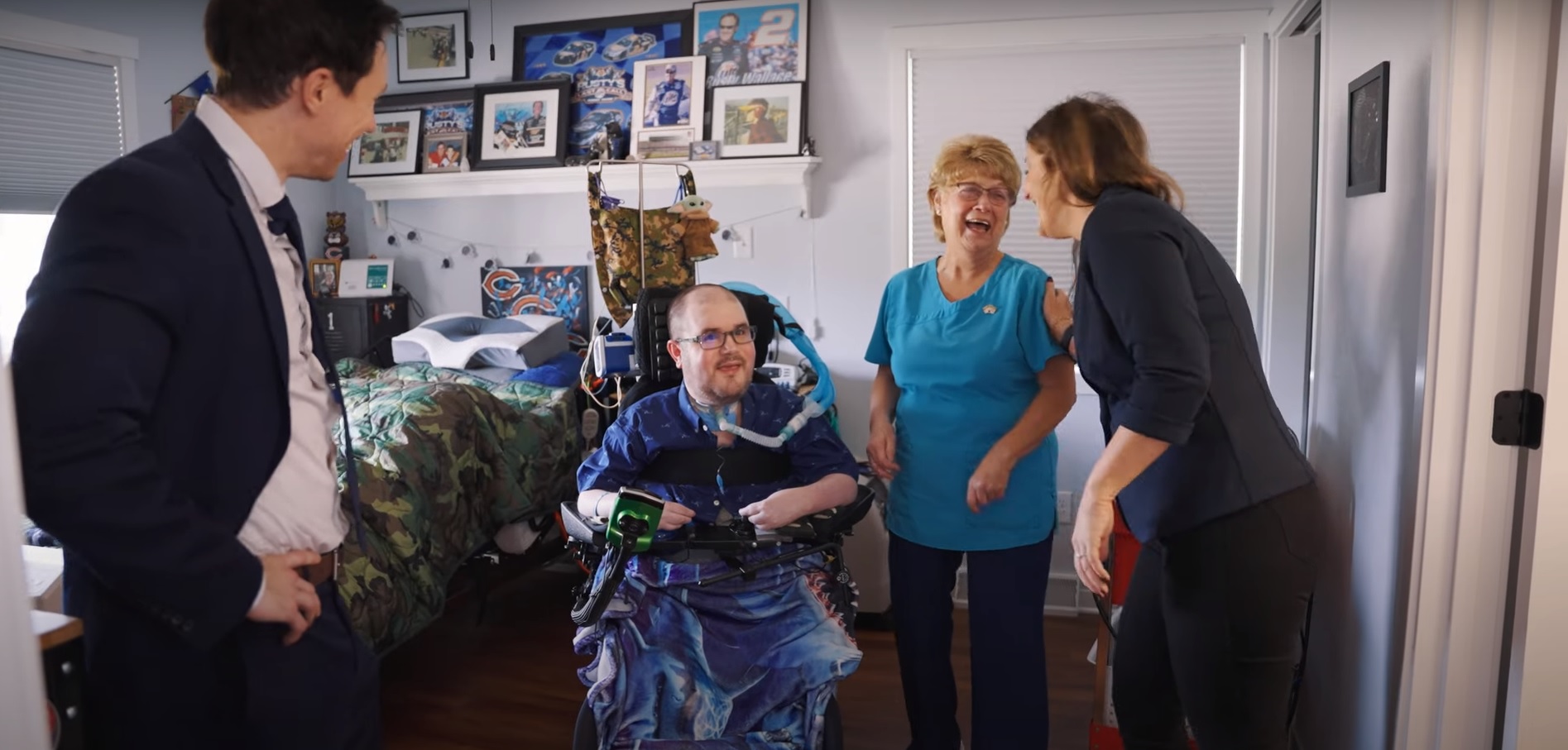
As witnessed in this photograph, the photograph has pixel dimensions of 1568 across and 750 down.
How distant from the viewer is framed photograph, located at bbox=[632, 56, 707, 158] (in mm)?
3666

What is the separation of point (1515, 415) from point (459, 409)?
2422mm

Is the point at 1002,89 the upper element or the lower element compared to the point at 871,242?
upper

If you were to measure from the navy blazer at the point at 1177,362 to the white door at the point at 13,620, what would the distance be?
46.5 inches

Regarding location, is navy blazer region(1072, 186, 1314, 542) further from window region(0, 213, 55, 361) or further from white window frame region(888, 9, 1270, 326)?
window region(0, 213, 55, 361)

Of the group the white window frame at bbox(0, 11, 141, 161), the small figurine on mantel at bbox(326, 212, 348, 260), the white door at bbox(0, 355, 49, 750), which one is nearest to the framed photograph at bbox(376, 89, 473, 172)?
the small figurine on mantel at bbox(326, 212, 348, 260)

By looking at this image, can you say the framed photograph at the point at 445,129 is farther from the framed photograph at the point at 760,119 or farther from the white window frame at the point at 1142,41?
the white window frame at the point at 1142,41

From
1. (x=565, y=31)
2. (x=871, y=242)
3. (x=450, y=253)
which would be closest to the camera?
(x=871, y=242)

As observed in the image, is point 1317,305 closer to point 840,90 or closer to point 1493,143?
point 1493,143

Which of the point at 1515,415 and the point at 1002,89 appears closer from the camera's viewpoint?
the point at 1515,415

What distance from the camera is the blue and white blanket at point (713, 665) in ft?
5.81

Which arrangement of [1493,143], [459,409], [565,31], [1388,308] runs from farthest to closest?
[565,31]
[459,409]
[1388,308]
[1493,143]

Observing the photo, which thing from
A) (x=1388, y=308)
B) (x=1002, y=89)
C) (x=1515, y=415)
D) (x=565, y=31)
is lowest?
(x=1515, y=415)

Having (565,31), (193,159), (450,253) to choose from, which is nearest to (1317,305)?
(193,159)

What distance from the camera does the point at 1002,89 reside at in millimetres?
3344
